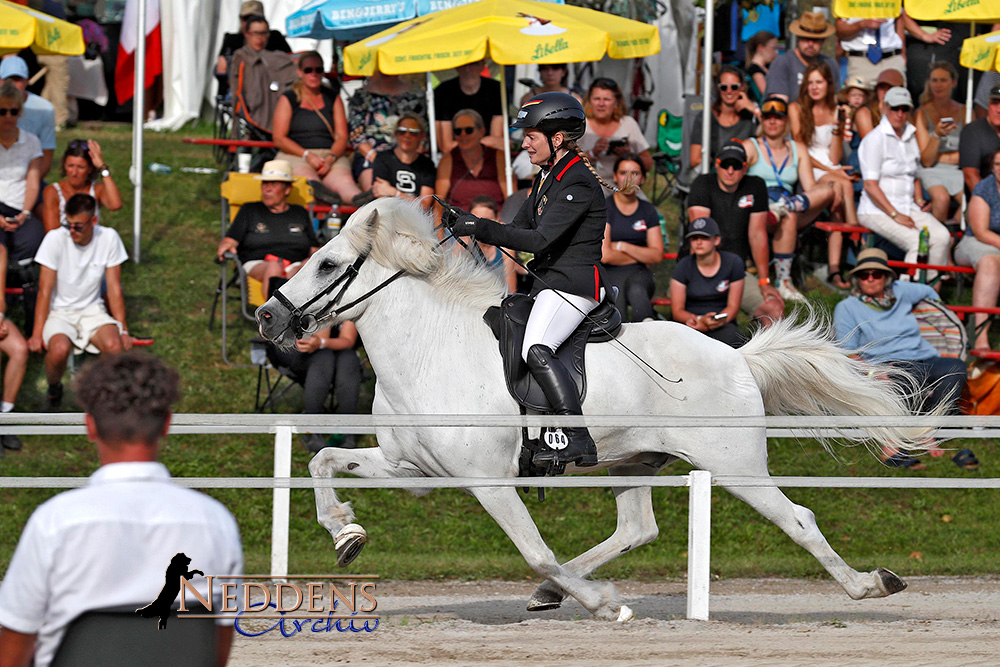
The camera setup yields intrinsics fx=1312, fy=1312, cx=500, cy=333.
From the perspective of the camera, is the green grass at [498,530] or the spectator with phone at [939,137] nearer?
the green grass at [498,530]

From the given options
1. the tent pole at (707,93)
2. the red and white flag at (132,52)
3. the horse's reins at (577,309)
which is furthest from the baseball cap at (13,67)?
the horse's reins at (577,309)

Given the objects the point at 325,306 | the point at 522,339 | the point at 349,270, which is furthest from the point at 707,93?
the point at 325,306

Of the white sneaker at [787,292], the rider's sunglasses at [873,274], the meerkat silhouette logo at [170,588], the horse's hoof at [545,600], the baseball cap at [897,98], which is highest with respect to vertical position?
the baseball cap at [897,98]

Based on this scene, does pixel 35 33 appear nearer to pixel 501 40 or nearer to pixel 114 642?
pixel 501 40

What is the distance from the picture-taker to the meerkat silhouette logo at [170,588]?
2711mm

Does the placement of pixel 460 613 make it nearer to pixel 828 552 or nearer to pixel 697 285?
pixel 828 552

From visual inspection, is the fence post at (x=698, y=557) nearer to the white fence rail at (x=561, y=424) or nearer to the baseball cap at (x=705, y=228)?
the white fence rail at (x=561, y=424)

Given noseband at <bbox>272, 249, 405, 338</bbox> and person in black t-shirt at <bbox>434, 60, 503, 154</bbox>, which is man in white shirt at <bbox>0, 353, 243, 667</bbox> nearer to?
noseband at <bbox>272, 249, 405, 338</bbox>

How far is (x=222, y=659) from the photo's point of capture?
2.88 metres

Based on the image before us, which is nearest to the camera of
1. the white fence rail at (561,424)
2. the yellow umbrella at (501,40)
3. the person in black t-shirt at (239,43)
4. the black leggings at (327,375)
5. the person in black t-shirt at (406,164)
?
the white fence rail at (561,424)

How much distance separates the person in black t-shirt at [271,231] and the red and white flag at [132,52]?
7503mm

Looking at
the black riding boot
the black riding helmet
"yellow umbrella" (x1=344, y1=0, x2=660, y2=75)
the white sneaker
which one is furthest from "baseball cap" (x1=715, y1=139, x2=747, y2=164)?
the black riding boot

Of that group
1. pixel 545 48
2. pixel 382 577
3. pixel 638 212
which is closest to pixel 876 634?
pixel 382 577

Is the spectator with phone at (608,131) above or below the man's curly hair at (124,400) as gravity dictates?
below
